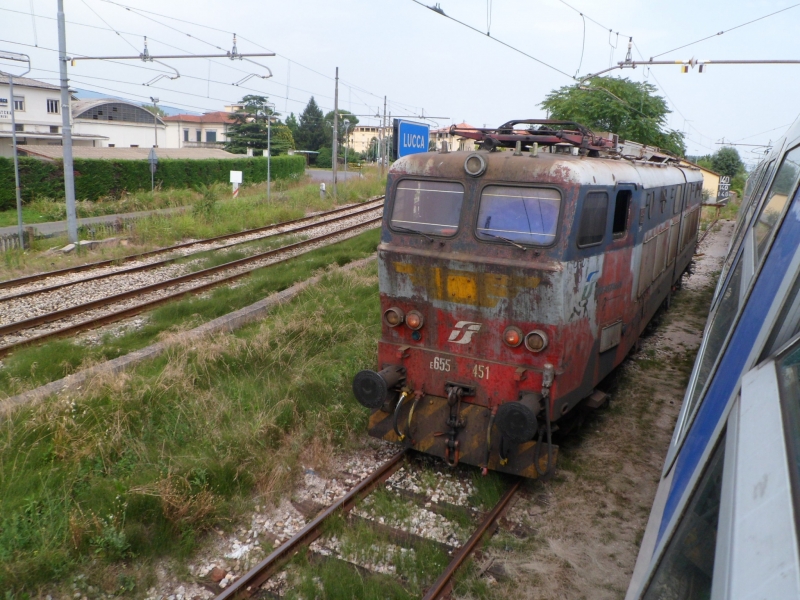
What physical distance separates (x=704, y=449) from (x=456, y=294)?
13.5ft

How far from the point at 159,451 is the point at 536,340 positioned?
379 cm

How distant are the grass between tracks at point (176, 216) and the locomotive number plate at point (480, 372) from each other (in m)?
12.1

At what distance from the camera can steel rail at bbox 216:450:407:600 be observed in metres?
4.57

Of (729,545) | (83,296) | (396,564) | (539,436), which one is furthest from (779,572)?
(83,296)

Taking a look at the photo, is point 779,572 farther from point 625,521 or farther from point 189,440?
point 189,440

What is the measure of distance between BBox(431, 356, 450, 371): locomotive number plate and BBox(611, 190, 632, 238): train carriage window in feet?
7.19

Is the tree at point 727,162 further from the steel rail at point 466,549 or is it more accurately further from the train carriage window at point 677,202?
the steel rail at point 466,549

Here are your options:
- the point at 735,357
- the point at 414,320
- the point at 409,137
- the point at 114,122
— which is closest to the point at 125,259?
the point at 409,137

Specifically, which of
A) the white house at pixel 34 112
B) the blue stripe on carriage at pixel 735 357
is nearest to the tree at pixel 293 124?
the white house at pixel 34 112

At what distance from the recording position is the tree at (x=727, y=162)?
6003cm

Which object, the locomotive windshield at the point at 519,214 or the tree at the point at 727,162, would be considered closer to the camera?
the locomotive windshield at the point at 519,214

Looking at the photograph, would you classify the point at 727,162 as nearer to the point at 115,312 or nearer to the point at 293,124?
the point at 293,124

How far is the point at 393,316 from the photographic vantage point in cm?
649

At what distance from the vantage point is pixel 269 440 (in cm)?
658
